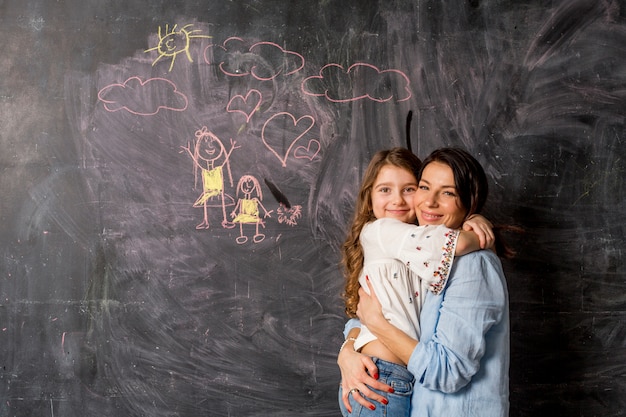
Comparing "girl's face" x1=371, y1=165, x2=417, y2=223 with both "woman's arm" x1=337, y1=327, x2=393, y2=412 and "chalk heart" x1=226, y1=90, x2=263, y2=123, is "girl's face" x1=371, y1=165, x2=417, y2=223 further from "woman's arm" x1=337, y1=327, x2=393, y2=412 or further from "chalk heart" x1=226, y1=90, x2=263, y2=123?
"chalk heart" x1=226, y1=90, x2=263, y2=123

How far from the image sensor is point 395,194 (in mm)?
1875

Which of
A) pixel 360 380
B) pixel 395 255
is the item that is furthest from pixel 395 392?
pixel 395 255

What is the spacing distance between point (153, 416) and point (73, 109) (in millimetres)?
1344

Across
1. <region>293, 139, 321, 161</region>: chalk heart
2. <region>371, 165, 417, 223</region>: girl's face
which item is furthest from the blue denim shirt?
<region>293, 139, 321, 161</region>: chalk heart

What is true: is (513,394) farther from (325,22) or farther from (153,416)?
(325,22)

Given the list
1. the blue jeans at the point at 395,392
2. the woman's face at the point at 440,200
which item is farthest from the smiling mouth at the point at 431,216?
the blue jeans at the point at 395,392

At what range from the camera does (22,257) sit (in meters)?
2.35

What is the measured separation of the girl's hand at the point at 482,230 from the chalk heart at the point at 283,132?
97 cm

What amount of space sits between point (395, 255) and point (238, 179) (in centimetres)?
95

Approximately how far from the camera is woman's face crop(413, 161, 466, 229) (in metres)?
1.63

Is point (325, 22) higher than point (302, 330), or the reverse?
point (325, 22)

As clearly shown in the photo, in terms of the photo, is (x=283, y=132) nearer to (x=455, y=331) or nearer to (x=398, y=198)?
(x=398, y=198)

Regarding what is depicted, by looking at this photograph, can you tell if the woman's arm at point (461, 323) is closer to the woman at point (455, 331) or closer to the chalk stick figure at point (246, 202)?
the woman at point (455, 331)

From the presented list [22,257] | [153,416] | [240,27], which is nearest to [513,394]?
[153,416]
